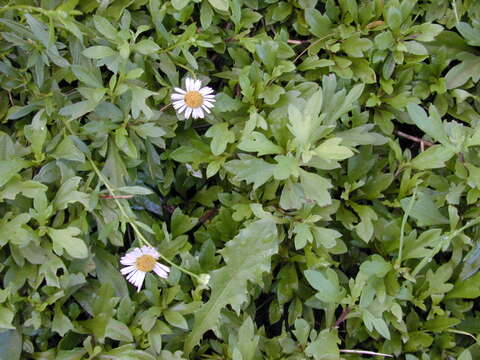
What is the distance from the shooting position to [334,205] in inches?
82.5

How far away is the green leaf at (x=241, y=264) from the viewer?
1.98 metres

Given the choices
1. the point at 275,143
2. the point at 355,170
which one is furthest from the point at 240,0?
the point at 355,170

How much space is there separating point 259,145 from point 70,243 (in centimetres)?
71

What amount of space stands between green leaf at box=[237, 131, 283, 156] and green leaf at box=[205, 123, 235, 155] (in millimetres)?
119

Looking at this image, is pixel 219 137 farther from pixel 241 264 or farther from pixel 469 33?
pixel 469 33

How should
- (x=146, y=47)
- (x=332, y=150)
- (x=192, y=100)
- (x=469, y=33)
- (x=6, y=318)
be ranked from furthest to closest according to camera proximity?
(x=469, y=33) → (x=192, y=100) → (x=146, y=47) → (x=332, y=150) → (x=6, y=318)

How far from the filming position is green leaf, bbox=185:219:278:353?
6.49 feet

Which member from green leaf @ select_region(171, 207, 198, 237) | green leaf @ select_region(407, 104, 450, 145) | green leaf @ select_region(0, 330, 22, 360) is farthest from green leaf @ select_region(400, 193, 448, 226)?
green leaf @ select_region(0, 330, 22, 360)

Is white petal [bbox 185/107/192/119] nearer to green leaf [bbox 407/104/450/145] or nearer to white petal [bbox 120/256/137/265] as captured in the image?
white petal [bbox 120/256/137/265]

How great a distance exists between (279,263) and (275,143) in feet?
1.54

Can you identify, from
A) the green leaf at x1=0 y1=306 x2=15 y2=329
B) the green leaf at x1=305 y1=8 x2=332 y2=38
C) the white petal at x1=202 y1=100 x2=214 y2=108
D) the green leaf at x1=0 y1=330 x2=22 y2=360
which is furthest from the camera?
the green leaf at x1=305 y1=8 x2=332 y2=38

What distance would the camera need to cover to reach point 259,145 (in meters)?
1.96

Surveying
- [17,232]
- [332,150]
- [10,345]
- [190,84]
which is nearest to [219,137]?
[190,84]

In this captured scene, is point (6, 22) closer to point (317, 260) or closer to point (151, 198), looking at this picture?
point (151, 198)
